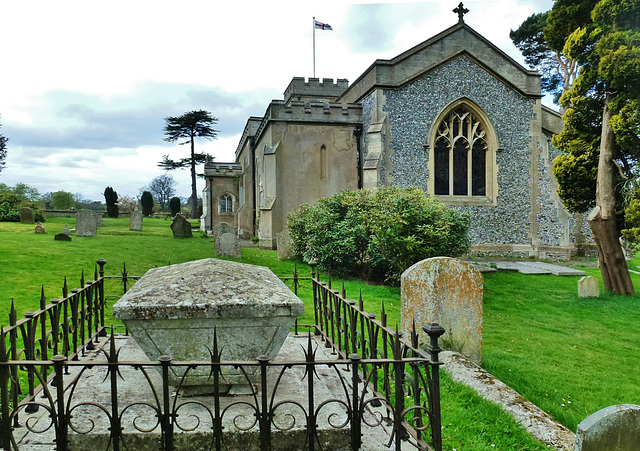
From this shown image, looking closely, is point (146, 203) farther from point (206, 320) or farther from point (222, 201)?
point (206, 320)

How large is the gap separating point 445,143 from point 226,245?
964 cm

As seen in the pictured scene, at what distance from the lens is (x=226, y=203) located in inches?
1198

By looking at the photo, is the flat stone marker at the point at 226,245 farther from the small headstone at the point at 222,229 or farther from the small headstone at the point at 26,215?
the small headstone at the point at 26,215

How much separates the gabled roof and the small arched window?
14.9 metres

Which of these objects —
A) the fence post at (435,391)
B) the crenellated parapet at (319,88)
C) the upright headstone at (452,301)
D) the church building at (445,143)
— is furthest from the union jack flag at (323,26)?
the fence post at (435,391)

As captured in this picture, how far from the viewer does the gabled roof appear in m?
17.0

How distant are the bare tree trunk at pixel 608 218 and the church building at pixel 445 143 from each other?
665 centimetres

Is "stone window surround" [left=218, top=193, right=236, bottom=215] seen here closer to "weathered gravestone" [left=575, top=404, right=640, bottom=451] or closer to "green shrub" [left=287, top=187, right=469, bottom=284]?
"green shrub" [left=287, top=187, right=469, bottom=284]

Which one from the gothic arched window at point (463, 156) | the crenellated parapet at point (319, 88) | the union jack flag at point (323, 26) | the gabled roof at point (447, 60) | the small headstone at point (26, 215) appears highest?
the union jack flag at point (323, 26)

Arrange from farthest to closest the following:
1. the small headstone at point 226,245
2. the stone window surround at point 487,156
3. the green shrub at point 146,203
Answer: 1. the green shrub at point 146,203
2. the stone window surround at point 487,156
3. the small headstone at point 226,245

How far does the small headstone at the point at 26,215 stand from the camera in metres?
22.5

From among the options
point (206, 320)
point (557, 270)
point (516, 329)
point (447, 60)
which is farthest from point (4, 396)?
point (447, 60)

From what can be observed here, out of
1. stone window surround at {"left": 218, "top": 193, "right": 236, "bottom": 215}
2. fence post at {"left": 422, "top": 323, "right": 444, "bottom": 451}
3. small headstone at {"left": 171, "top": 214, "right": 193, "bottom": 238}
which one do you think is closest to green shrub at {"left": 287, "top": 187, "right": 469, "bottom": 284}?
fence post at {"left": 422, "top": 323, "right": 444, "bottom": 451}

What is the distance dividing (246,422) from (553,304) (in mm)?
9013
